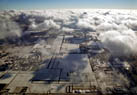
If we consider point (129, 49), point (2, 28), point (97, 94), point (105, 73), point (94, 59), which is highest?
point (2, 28)

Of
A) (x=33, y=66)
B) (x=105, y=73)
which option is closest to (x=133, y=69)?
(x=105, y=73)

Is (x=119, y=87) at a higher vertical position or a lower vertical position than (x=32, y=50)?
lower

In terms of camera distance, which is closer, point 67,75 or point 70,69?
point 67,75

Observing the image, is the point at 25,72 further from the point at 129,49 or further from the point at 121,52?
the point at 129,49

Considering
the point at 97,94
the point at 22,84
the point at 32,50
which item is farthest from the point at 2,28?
the point at 97,94

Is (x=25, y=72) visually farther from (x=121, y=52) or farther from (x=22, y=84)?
(x=121, y=52)

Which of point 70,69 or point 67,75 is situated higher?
point 70,69

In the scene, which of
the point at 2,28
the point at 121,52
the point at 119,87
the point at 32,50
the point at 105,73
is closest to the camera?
the point at 119,87

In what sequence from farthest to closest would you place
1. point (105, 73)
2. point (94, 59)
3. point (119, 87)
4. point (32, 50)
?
point (32, 50) < point (94, 59) < point (105, 73) < point (119, 87)

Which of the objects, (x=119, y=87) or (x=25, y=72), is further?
(x=25, y=72)
